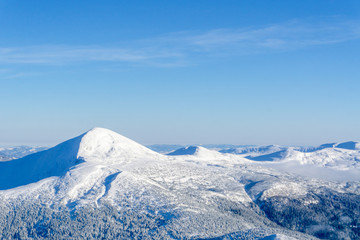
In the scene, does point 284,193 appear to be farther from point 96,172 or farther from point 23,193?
point 23,193

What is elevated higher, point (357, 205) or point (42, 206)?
point (42, 206)

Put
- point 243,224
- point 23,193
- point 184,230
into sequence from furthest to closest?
point 23,193 < point 243,224 < point 184,230

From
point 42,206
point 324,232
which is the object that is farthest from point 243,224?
point 42,206

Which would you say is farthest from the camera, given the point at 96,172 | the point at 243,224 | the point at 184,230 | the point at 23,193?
the point at 96,172

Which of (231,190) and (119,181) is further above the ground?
(119,181)

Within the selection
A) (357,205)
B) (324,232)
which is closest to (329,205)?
(357,205)

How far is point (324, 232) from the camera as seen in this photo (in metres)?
168

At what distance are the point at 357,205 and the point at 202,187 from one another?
7699cm

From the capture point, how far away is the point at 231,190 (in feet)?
641

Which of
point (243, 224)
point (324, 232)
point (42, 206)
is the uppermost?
point (42, 206)

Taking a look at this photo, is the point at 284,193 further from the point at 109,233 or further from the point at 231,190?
the point at 109,233

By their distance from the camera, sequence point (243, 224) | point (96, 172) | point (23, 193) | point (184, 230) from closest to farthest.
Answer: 1. point (184, 230)
2. point (243, 224)
3. point (23, 193)
4. point (96, 172)

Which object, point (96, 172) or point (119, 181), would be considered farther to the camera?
point (96, 172)

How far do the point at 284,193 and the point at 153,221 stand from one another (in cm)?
8417
